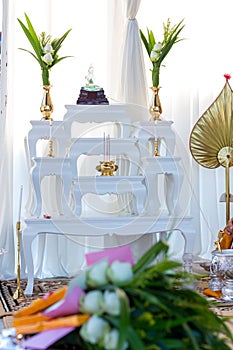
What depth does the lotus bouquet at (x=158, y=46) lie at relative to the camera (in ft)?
12.9

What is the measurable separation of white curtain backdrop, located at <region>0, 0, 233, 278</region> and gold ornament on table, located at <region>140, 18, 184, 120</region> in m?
0.12

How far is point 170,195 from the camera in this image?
3.82 metres

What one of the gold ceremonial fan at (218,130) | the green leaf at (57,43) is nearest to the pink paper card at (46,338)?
the green leaf at (57,43)

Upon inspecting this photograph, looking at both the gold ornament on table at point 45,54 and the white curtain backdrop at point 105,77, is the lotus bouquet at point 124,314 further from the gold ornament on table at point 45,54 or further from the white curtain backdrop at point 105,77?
the white curtain backdrop at point 105,77

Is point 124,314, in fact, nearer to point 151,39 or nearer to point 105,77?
point 151,39

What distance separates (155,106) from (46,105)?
0.62 m

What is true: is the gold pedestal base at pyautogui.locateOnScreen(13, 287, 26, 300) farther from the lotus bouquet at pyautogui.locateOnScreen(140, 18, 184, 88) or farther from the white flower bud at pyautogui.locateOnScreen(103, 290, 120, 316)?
the white flower bud at pyautogui.locateOnScreen(103, 290, 120, 316)

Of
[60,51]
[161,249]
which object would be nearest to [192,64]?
[60,51]

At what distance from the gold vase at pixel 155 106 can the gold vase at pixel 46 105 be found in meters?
0.58

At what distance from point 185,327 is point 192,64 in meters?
3.83

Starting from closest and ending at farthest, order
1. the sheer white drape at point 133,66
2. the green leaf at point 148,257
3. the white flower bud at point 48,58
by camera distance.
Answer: the green leaf at point 148,257
the white flower bud at point 48,58
the sheer white drape at point 133,66

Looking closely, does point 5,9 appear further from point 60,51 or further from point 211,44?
point 211,44

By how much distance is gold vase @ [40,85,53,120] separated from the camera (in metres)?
3.84

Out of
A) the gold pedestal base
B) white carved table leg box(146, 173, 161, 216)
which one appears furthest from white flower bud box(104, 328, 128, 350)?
white carved table leg box(146, 173, 161, 216)
